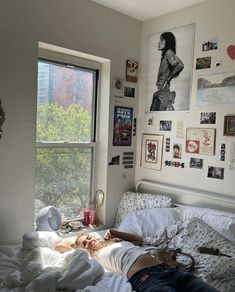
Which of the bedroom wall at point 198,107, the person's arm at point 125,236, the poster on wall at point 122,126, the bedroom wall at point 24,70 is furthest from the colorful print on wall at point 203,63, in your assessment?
the person's arm at point 125,236

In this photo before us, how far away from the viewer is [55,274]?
5.29 ft

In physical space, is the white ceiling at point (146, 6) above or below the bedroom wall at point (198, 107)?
above

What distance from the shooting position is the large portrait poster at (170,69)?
9.08 ft

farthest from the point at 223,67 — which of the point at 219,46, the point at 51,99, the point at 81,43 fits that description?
the point at 51,99

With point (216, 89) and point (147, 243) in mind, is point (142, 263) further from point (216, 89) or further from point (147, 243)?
point (216, 89)

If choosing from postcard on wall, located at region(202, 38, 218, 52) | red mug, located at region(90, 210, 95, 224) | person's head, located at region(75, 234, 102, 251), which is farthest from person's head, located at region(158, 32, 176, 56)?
person's head, located at region(75, 234, 102, 251)

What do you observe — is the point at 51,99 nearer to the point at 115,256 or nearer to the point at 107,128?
the point at 107,128

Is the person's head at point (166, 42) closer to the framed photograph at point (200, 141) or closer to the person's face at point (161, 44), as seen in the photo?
the person's face at point (161, 44)

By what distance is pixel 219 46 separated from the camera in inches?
100

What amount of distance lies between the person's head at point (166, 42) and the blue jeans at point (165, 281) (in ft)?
6.49

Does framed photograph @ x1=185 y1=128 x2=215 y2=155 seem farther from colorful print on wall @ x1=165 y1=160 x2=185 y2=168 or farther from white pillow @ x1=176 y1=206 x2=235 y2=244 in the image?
white pillow @ x1=176 y1=206 x2=235 y2=244

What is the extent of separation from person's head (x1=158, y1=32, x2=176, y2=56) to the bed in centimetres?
130

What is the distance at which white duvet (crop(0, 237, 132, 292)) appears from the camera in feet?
5.17

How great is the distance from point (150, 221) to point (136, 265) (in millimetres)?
728
